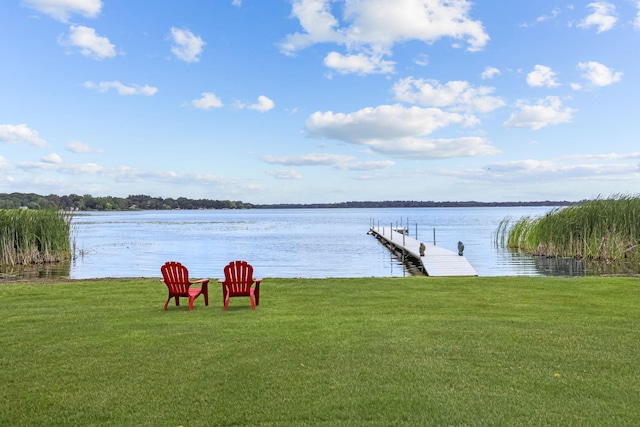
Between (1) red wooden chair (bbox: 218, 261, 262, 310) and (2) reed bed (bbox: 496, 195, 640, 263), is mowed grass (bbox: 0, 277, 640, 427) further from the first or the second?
(2) reed bed (bbox: 496, 195, 640, 263)

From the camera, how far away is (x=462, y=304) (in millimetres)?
10195

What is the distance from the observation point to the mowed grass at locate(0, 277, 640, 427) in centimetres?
480

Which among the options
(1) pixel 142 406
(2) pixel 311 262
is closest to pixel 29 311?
(1) pixel 142 406

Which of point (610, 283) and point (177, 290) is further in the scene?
point (610, 283)

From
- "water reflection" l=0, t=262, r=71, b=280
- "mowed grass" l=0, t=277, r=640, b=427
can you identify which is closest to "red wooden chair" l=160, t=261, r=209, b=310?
"mowed grass" l=0, t=277, r=640, b=427

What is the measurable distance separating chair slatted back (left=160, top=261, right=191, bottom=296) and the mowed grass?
37 centimetres

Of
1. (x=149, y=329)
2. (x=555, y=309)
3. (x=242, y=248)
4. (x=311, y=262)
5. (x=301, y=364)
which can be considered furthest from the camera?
(x=242, y=248)

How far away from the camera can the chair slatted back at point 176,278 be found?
32.3 feet

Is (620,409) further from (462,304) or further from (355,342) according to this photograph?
(462,304)

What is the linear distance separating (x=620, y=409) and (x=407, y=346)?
2.59 meters

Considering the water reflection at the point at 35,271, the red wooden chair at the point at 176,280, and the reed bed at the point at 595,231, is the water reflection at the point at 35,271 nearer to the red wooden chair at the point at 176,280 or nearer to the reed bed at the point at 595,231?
the red wooden chair at the point at 176,280

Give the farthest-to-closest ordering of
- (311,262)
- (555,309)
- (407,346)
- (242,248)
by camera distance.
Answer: (242,248)
(311,262)
(555,309)
(407,346)

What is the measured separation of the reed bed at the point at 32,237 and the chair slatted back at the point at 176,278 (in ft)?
58.1

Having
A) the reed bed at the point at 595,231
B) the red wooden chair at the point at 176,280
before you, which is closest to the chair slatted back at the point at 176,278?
the red wooden chair at the point at 176,280
